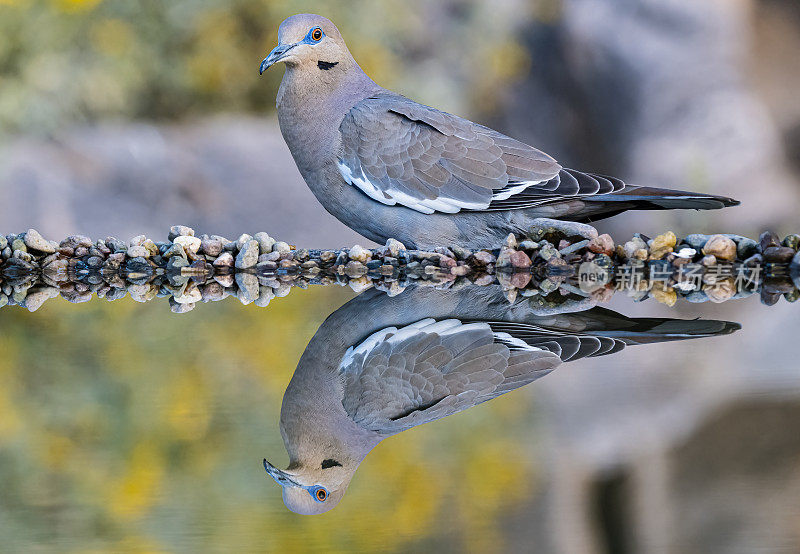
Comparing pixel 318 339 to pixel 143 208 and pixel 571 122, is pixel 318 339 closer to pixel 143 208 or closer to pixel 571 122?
pixel 143 208

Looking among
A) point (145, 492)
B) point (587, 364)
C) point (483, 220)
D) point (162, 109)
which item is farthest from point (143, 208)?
point (145, 492)

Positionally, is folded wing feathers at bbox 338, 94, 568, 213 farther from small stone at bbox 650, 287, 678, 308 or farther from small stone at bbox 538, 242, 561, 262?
small stone at bbox 650, 287, 678, 308

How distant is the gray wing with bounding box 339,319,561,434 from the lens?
1.38 metres

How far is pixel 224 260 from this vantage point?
2.86 metres

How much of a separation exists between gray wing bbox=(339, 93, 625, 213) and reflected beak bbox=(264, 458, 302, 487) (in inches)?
69.2

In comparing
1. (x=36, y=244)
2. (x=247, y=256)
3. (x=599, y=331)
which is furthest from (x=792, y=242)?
(x=36, y=244)

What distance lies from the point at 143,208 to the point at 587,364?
4.01m

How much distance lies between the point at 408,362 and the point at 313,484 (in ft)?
1.89

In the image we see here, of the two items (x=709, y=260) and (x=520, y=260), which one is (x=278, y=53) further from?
(x=709, y=260)

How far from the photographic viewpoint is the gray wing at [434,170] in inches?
112

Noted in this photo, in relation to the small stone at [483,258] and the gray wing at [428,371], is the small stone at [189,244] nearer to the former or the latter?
the small stone at [483,258]

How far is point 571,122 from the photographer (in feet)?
19.7

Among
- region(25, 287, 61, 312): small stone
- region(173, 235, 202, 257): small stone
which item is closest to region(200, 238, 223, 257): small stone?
region(173, 235, 202, 257): small stone

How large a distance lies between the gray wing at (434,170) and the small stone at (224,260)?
1.28 feet
